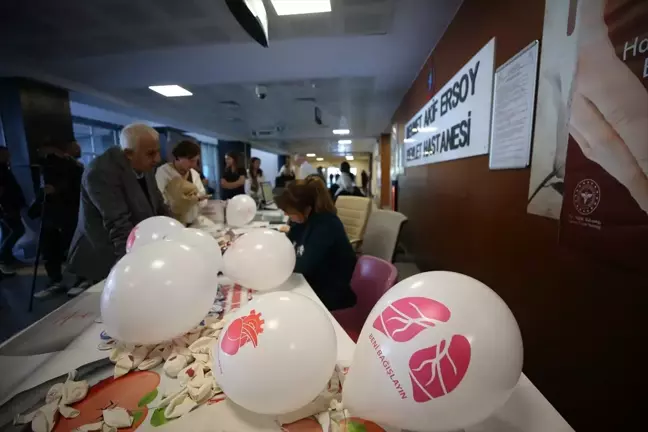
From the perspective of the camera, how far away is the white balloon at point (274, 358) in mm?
532

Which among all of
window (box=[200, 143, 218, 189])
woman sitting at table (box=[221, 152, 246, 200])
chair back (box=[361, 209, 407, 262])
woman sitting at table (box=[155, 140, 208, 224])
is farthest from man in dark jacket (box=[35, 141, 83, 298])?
window (box=[200, 143, 218, 189])

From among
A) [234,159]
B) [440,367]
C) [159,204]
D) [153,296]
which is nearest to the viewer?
[440,367]

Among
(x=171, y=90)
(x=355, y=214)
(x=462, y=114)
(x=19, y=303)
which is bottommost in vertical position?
(x=19, y=303)

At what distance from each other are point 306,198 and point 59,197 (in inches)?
98.1

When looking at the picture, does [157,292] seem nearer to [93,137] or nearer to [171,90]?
[171,90]

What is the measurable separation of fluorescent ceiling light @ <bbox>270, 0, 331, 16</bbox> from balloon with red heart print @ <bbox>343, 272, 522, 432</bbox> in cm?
214

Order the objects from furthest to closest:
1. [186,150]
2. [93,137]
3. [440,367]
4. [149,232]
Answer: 1. [93,137]
2. [186,150]
3. [149,232]
4. [440,367]

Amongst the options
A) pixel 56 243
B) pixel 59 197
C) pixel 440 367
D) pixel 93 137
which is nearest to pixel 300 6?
pixel 440 367

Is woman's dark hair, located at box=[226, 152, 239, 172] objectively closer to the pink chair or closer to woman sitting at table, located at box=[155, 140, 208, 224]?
woman sitting at table, located at box=[155, 140, 208, 224]

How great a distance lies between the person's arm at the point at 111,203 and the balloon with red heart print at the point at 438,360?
136cm

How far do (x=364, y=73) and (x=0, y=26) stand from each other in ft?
10.8

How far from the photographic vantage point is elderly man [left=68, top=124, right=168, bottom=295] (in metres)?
1.35

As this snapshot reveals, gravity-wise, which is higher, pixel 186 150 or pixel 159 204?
pixel 186 150

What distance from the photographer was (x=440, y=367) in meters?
0.47
